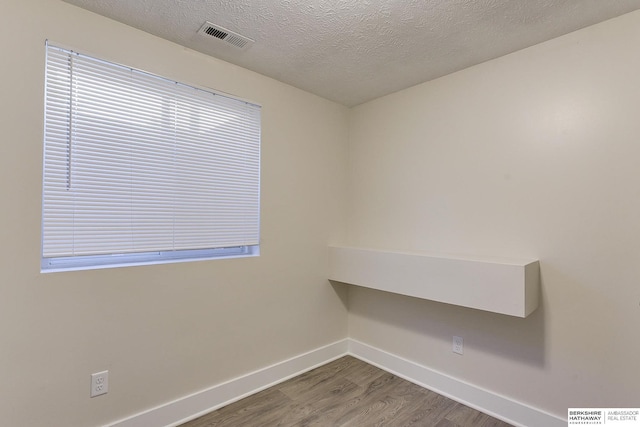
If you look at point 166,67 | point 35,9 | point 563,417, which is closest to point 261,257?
point 166,67

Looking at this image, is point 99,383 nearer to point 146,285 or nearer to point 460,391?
point 146,285

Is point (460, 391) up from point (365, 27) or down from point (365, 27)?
down

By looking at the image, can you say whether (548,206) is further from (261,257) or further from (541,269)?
(261,257)

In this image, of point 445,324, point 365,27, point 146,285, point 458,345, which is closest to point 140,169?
point 146,285

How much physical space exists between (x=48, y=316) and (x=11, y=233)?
1.47ft

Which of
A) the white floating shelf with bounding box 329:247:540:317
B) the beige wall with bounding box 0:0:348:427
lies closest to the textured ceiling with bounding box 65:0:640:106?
the beige wall with bounding box 0:0:348:427

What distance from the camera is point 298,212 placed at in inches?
105

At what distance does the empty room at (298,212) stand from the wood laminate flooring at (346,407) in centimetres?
2

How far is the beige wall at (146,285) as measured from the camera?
59.9 inches

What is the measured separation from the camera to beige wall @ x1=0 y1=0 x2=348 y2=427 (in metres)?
1.52

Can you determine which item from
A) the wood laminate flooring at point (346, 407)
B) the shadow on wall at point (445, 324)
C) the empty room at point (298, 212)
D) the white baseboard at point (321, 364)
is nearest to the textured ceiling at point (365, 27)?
the empty room at point (298, 212)

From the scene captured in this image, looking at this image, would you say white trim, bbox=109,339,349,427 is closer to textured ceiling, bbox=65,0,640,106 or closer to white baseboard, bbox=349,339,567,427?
white baseboard, bbox=349,339,567,427

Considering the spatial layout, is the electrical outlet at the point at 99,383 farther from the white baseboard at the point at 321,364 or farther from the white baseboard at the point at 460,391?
the white baseboard at the point at 460,391

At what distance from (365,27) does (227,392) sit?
255cm
